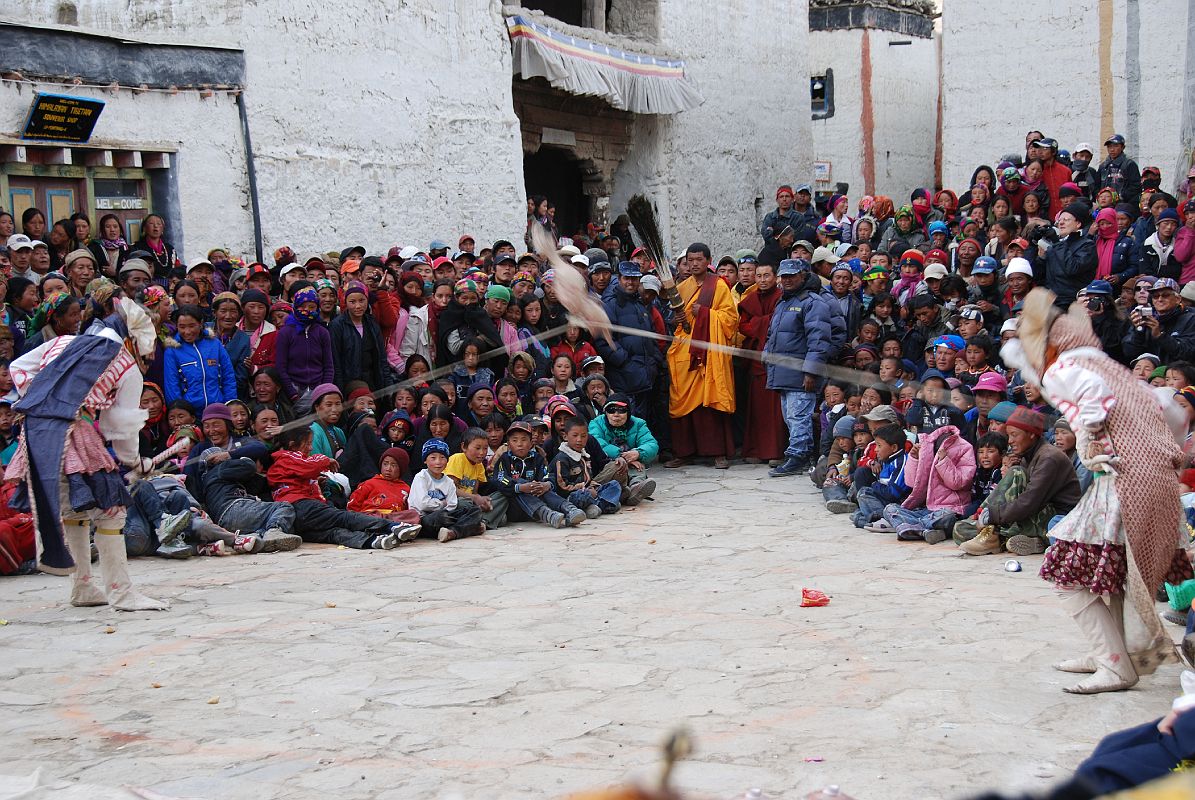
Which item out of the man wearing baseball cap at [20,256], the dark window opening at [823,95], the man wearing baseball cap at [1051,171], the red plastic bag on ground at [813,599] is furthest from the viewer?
the dark window opening at [823,95]

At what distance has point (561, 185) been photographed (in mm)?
16828

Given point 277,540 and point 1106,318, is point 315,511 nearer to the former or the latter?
point 277,540

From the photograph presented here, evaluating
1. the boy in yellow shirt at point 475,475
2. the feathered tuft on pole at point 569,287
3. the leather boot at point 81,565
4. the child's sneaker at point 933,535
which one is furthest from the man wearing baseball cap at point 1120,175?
the leather boot at point 81,565

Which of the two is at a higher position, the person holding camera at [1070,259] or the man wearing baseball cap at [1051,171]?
the man wearing baseball cap at [1051,171]

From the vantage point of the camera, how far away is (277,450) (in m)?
8.77

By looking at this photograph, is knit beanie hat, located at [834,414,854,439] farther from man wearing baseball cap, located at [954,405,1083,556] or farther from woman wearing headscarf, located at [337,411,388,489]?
woman wearing headscarf, located at [337,411,388,489]

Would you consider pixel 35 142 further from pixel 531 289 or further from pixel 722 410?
pixel 722 410

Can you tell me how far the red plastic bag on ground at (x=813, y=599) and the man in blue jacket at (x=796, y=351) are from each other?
4.26 m

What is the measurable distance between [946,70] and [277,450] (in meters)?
11.4

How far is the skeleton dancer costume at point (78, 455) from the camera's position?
21.5 ft

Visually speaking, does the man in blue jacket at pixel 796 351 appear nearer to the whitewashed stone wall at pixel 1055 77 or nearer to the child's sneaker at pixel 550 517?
the child's sneaker at pixel 550 517

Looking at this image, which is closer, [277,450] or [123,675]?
[123,675]

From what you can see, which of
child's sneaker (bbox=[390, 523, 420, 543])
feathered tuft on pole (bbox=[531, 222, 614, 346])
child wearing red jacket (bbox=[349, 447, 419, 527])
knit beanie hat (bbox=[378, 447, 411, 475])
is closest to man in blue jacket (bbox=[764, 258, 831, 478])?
feathered tuft on pole (bbox=[531, 222, 614, 346])

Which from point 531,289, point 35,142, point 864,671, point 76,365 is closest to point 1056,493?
point 864,671
